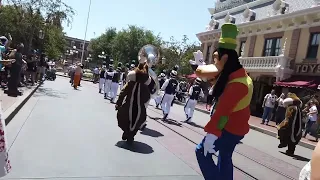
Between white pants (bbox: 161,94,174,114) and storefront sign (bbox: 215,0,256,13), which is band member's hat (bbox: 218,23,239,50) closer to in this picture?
white pants (bbox: 161,94,174,114)

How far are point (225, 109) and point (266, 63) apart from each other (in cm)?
1922

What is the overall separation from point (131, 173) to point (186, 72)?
34793 mm

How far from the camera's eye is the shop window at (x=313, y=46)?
756 inches

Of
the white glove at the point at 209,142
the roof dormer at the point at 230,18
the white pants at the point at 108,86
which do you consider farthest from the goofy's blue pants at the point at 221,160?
the roof dormer at the point at 230,18

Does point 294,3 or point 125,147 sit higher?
point 294,3

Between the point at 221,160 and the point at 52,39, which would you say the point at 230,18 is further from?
the point at 221,160

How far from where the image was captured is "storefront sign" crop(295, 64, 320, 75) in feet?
61.2

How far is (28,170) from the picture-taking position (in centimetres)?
468

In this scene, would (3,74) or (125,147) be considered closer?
(125,147)

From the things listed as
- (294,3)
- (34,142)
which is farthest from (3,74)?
(294,3)

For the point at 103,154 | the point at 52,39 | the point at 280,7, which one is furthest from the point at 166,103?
the point at 52,39

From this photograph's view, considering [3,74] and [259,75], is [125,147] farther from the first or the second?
[259,75]

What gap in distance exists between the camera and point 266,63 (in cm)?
2219

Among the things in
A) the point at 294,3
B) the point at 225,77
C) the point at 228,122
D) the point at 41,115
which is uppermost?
the point at 294,3
